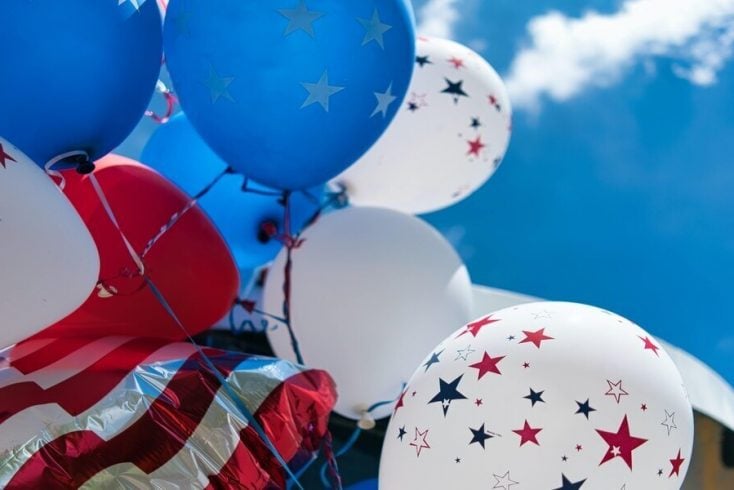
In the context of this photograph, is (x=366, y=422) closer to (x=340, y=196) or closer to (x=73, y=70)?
(x=340, y=196)

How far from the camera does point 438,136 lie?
2.39 meters

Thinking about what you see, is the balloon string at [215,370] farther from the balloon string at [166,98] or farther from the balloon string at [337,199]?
the balloon string at [337,199]

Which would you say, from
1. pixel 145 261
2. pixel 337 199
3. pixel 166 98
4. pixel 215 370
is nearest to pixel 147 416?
pixel 215 370

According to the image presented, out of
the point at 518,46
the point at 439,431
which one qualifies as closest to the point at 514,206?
the point at 518,46

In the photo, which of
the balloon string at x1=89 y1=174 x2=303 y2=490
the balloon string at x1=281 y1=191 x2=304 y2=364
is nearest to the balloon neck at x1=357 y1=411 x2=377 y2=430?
the balloon string at x1=281 y1=191 x2=304 y2=364

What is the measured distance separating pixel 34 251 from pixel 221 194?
0.98 metres

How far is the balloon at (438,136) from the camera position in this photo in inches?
93.9

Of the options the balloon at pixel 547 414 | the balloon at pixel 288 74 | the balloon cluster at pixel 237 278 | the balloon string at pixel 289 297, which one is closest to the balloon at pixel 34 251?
the balloon cluster at pixel 237 278

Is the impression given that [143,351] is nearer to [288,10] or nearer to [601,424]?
[288,10]

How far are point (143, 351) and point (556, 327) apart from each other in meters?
0.92

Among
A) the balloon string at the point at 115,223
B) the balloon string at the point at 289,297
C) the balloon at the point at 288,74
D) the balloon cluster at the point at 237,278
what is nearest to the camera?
the balloon cluster at the point at 237,278

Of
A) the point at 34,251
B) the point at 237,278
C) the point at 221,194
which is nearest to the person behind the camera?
the point at 34,251

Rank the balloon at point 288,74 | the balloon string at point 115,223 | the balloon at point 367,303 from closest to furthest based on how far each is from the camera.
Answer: the balloon at point 288,74
the balloon string at point 115,223
the balloon at point 367,303

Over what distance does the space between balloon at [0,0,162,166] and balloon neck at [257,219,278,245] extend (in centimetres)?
64
